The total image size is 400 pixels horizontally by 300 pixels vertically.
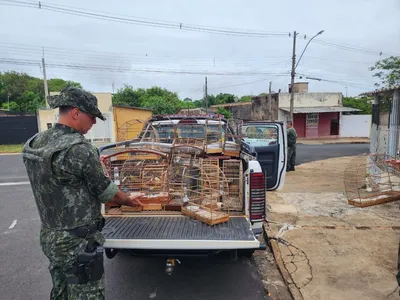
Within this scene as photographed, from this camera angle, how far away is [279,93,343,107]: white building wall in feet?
86.8

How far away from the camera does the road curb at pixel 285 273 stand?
9.92 feet

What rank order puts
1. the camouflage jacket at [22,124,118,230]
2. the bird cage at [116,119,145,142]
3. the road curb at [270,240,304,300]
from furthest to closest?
A: 1. the bird cage at [116,119,145,142]
2. the road curb at [270,240,304,300]
3. the camouflage jacket at [22,124,118,230]

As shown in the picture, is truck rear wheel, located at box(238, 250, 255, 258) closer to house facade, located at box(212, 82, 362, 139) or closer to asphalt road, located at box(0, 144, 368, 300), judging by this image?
asphalt road, located at box(0, 144, 368, 300)

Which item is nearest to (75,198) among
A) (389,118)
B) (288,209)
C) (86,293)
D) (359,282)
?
(86,293)

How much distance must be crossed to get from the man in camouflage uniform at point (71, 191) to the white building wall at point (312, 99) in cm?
2590

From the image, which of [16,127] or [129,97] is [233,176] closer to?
[16,127]

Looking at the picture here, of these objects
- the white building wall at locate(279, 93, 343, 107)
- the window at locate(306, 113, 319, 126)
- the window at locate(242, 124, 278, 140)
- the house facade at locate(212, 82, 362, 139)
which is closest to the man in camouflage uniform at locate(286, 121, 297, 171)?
the window at locate(242, 124, 278, 140)

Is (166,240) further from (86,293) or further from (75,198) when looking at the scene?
(75,198)

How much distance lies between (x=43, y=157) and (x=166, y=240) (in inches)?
52.4

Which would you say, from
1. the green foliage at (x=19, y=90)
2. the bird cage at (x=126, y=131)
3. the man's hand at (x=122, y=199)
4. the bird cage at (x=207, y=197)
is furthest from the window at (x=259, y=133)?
the green foliage at (x=19, y=90)

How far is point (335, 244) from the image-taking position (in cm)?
410

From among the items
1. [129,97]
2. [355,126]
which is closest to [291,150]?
[355,126]

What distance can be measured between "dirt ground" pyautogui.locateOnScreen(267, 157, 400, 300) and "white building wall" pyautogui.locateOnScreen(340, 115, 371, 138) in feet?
73.7

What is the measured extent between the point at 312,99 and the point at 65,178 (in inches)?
1091
